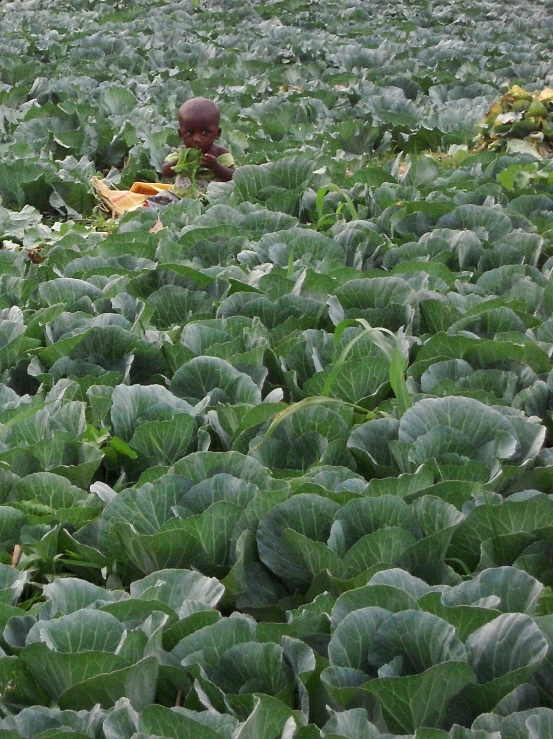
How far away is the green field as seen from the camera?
5.08 ft

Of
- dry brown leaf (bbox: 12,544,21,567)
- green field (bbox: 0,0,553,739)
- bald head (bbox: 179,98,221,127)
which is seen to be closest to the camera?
green field (bbox: 0,0,553,739)

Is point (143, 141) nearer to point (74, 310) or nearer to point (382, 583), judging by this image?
point (74, 310)

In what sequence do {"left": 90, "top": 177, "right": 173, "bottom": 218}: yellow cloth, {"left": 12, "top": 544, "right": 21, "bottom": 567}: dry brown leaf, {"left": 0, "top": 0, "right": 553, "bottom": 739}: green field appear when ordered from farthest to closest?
{"left": 90, "top": 177, "right": 173, "bottom": 218}: yellow cloth → {"left": 12, "top": 544, "right": 21, "bottom": 567}: dry brown leaf → {"left": 0, "top": 0, "right": 553, "bottom": 739}: green field

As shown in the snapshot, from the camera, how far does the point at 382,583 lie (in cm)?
168

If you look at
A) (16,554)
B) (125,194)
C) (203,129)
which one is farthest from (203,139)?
(16,554)

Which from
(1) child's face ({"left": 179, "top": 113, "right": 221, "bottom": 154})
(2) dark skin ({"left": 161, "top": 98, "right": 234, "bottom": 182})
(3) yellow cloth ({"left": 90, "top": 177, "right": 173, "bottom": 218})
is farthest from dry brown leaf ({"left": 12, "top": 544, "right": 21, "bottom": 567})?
(3) yellow cloth ({"left": 90, "top": 177, "right": 173, "bottom": 218})

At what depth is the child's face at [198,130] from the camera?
5.42 metres

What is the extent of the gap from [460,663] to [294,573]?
505 mm

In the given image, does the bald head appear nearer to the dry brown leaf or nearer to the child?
the child

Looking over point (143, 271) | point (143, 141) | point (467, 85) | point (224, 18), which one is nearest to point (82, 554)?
point (143, 271)

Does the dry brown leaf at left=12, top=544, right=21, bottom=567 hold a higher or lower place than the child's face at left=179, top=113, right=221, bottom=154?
higher

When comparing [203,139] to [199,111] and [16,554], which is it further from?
[16,554]

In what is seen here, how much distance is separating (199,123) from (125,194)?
2.44 feet

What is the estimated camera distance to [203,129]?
5.48 m
